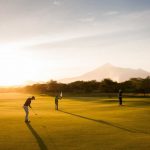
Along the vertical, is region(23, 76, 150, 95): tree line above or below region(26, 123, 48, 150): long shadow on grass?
above

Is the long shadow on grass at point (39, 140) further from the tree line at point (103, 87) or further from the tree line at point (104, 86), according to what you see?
the tree line at point (104, 86)

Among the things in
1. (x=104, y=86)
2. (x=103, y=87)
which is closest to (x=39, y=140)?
(x=103, y=87)

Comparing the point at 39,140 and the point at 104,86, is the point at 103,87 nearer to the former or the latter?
the point at 104,86

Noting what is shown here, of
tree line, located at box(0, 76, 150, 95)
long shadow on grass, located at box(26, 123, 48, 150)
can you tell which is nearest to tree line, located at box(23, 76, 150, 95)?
tree line, located at box(0, 76, 150, 95)

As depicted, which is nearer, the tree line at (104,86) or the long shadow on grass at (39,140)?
the long shadow on grass at (39,140)

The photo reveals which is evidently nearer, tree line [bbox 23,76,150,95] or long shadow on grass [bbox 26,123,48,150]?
long shadow on grass [bbox 26,123,48,150]

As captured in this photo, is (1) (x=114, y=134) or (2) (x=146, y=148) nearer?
(2) (x=146, y=148)

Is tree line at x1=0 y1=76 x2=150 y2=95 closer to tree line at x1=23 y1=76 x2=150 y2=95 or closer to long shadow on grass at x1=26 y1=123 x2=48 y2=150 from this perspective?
tree line at x1=23 y1=76 x2=150 y2=95

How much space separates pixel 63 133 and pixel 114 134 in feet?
12.3

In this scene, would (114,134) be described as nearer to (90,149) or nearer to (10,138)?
(90,149)

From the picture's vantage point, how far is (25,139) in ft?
74.8

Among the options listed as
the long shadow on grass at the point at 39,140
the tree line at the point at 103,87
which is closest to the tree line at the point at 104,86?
the tree line at the point at 103,87

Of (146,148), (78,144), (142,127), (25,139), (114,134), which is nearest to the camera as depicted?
(146,148)

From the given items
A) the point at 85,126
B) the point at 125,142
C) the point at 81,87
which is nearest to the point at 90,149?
the point at 125,142
